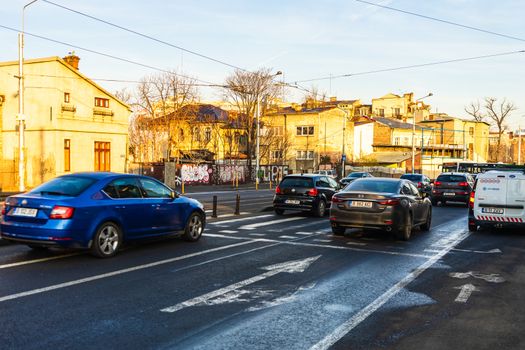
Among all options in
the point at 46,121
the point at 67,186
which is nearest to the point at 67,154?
the point at 46,121

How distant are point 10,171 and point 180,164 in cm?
1416

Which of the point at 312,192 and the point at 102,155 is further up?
the point at 102,155

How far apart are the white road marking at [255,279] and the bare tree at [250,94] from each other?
45470 millimetres

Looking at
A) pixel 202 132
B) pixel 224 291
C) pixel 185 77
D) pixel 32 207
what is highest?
pixel 185 77

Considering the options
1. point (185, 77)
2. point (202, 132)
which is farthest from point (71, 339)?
point (202, 132)

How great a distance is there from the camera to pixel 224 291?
7.32 metres

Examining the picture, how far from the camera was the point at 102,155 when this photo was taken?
40.3 m

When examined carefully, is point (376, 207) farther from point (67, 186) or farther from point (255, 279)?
point (67, 186)

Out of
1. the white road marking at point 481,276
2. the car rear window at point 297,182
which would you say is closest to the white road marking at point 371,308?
the white road marking at point 481,276

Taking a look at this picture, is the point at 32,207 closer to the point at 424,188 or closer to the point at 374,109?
the point at 424,188

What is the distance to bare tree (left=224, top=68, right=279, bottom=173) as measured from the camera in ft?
184

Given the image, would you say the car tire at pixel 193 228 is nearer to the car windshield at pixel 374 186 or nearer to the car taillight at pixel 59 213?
the car taillight at pixel 59 213

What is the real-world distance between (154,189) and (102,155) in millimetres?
30952

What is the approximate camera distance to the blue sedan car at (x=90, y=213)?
8.90 m
